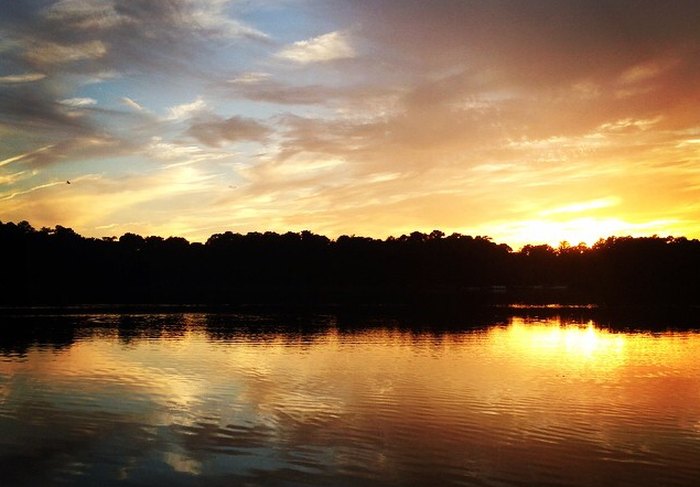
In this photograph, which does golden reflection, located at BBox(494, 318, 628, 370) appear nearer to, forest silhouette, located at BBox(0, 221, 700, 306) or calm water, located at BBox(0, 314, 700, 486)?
calm water, located at BBox(0, 314, 700, 486)

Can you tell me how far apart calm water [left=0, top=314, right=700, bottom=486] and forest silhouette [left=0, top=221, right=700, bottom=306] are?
8780cm

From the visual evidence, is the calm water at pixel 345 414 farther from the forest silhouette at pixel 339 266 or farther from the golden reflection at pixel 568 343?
the forest silhouette at pixel 339 266

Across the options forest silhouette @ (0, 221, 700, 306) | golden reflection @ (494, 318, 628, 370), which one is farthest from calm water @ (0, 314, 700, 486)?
forest silhouette @ (0, 221, 700, 306)

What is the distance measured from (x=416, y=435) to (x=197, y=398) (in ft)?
27.1

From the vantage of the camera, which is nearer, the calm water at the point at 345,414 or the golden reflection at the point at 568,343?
the calm water at the point at 345,414

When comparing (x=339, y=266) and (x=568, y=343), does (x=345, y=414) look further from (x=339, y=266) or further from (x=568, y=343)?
(x=339, y=266)

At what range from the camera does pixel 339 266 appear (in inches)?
6476

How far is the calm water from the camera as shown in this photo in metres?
14.5

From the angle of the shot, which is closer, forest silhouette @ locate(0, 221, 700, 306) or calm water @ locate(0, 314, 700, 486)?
calm water @ locate(0, 314, 700, 486)

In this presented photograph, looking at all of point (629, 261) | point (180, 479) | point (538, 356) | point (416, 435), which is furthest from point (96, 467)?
point (629, 261)

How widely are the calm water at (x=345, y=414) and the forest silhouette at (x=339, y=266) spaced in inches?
3457

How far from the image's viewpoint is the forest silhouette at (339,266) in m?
132

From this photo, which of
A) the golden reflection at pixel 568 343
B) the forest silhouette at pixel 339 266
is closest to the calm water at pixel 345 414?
the golden reflection at pixel 568 343

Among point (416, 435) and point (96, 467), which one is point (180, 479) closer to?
point (96, 467)
